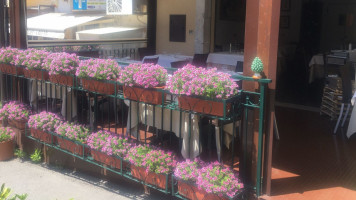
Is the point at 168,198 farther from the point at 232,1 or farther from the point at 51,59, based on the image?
the point at 232,1

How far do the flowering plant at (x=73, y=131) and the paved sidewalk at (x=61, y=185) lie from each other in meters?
0.61

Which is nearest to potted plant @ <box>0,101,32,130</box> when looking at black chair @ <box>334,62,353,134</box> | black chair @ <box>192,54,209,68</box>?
black chair @ <box>192,54,209,68</box>

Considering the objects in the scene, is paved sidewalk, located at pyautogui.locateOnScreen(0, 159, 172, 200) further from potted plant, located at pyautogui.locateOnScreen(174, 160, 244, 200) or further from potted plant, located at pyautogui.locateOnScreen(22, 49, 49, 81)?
potted plant, located at pyautogui.locateOnScreen(22, 49, 49, 81)

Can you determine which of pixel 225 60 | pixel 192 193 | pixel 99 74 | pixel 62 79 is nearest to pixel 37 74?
pixel 62 79

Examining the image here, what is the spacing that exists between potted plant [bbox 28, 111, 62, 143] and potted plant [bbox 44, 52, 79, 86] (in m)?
0.56

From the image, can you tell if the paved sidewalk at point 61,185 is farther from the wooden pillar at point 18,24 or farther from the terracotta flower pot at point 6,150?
the wooden pillar at point 18,24

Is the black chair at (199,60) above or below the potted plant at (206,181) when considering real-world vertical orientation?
above

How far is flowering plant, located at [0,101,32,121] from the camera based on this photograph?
5.93 m

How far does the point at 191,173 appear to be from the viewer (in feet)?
12.7

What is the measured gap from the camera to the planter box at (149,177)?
4.16 m

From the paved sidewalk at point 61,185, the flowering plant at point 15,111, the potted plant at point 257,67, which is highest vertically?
the potted plant at point 257,67

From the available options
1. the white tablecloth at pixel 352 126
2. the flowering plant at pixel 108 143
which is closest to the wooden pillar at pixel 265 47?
the flowering plant at pixel 108 143

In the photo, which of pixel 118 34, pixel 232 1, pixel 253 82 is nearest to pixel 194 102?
pixel 253 82

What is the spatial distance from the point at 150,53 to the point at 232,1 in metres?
3.20
